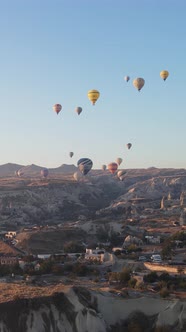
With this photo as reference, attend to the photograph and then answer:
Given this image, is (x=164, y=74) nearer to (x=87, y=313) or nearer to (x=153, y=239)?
(x=153, y=239)

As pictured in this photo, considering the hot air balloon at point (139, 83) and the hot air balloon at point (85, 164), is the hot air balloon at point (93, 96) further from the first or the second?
the hot air balloon at point (85, 164)

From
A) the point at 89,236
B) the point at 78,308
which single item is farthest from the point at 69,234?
the point at 78,308

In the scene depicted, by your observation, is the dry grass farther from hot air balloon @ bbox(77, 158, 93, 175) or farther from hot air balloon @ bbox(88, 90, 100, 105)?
hot air balloon @ bbox(77, 158, 93, 175)

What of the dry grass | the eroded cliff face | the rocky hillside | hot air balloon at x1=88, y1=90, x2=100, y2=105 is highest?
hot air balloon at x1=88, y1=90, x2=100, y2=105

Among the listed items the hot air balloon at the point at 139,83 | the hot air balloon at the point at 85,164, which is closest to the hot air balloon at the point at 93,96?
the hot air balloon at the point at 139,83

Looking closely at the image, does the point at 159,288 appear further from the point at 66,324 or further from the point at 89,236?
the point at 89,236

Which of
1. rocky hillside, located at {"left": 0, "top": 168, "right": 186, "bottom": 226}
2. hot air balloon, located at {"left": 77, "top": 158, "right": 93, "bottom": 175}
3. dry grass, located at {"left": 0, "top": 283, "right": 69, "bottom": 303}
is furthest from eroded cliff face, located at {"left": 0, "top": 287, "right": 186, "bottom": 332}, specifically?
Result: hot air balloon, located at {"left": 77, "top": 158, "right": 93, "bottom": 175}

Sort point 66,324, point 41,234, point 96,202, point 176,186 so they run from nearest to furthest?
1. point 66,324
2. point 41,234
3. point 96,202
4. point 176,186

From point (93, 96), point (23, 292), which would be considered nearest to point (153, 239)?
point (93, 96)
